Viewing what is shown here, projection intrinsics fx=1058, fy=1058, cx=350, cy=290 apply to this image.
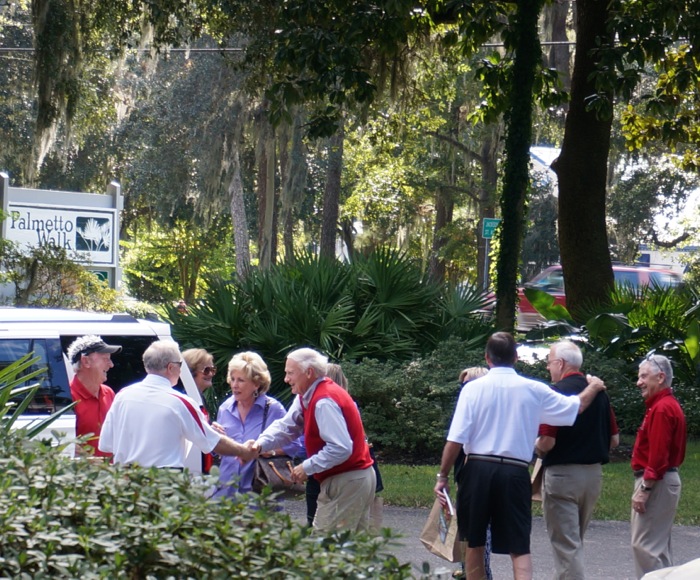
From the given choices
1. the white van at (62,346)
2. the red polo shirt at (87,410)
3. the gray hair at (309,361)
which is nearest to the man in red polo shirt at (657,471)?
the gray hair at (309,361)

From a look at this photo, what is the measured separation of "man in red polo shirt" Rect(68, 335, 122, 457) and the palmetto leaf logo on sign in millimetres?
13393

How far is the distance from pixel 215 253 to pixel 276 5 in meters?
32.3

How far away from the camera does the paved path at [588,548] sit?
7.84 metres

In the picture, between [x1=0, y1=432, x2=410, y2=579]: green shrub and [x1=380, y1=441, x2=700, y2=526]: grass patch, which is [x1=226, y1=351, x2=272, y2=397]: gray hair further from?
[x1=380, y1=441, x2=700, y2=526]: grass patch

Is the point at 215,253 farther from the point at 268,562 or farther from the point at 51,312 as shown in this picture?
the point at 268,562

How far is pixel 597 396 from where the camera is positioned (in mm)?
6883

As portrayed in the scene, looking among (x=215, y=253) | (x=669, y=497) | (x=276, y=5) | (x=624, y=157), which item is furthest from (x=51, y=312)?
(x=215, y=253)

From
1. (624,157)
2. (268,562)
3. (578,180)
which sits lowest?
(268,562)

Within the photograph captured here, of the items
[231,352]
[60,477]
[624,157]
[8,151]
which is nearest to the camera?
[60,477]

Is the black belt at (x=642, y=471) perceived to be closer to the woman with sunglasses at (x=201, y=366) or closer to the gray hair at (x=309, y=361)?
the gray hair at (x=309, y=361)

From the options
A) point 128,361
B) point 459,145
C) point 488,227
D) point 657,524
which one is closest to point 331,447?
point 128,361

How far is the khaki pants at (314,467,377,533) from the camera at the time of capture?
6387mm

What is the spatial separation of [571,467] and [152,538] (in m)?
4.32

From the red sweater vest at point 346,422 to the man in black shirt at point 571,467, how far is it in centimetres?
129
